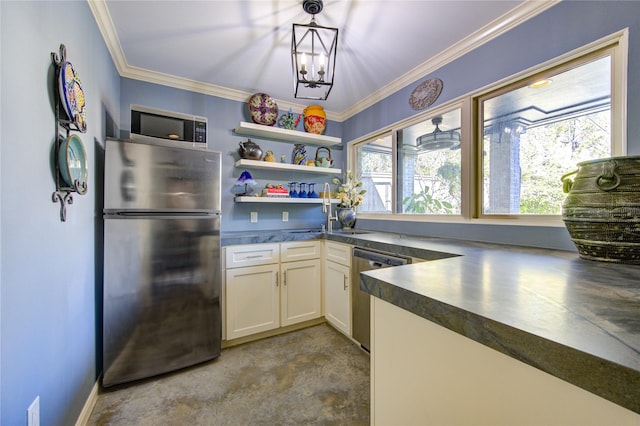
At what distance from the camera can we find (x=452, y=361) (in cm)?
63

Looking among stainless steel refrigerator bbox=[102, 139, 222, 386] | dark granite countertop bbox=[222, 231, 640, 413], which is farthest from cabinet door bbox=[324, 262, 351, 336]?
dark granite countertop bbox=[222, 231, 640, 413]

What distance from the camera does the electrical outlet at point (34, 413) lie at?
0.91m

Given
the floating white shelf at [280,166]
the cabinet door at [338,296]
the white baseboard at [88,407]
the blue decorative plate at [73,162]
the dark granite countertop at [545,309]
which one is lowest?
the white baseboard at [88,407]

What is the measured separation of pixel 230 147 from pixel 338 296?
1853 mm

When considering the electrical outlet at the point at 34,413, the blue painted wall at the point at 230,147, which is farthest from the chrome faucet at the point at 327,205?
the electrical outlet at the point at 34,413

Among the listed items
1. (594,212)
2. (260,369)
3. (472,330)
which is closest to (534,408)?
(472,330)

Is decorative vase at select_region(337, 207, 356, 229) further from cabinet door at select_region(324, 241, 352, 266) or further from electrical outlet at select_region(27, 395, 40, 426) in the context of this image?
electrical outlet at select_region(27, 395, 40, 426)

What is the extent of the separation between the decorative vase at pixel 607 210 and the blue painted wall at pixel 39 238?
6.90ft

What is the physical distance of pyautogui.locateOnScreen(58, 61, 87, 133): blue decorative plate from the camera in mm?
1093

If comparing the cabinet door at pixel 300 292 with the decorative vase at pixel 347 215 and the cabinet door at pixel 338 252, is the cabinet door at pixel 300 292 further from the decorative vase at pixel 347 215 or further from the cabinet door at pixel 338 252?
the decorative vase at pixel 347 215

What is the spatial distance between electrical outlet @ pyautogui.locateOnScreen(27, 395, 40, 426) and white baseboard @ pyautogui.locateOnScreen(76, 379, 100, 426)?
0.54 metres

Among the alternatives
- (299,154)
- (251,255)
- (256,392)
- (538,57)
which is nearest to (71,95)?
(251,255)

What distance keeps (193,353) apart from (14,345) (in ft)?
4.01

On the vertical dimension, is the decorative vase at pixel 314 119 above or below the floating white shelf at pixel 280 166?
above
